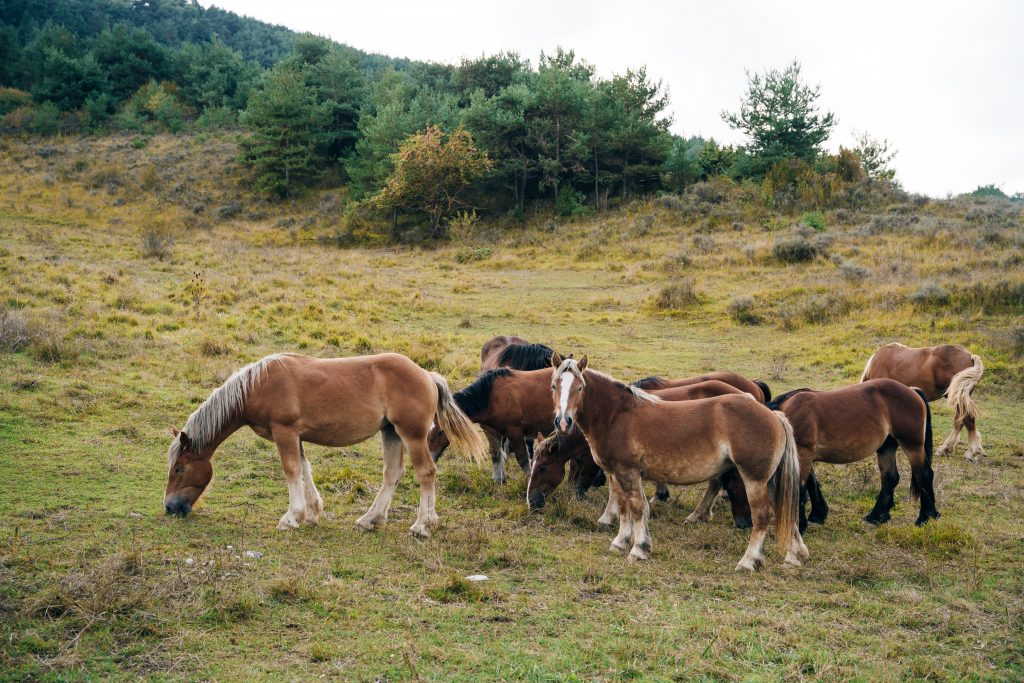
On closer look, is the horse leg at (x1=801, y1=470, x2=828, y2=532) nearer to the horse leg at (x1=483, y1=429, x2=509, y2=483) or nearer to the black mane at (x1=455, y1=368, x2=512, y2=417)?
the horse leg at (x1=483, y1=429, x2=509, y2=483)

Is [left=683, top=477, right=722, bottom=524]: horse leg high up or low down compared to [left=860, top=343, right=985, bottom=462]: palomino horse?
down

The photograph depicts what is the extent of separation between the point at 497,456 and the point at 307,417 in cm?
334

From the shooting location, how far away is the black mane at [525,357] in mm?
10773

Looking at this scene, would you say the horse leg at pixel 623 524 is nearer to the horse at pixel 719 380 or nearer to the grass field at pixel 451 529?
the grass field at pixel 451 529

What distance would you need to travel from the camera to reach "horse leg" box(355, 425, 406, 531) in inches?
282

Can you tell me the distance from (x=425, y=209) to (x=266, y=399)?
35.1m

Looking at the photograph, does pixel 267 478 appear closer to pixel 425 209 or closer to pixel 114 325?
pixel 114 325

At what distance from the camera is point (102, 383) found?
11273mm

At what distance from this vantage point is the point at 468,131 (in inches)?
1654

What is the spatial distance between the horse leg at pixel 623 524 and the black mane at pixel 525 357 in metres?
3.79

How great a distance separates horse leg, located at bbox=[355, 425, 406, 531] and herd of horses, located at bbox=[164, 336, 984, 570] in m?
0.01

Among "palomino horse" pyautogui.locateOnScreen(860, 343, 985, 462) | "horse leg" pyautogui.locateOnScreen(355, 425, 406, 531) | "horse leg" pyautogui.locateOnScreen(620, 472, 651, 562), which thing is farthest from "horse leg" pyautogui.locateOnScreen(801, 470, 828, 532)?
"horse leg" pyautogui.locateOnScreen(355, 425, 406, 531)

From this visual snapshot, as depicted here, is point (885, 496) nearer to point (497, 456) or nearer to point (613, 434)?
point (613, 434)

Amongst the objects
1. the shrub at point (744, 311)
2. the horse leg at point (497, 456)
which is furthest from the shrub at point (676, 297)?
the horse leg at point (497, 456)
